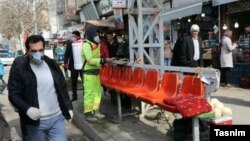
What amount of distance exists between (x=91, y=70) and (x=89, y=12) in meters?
26.0

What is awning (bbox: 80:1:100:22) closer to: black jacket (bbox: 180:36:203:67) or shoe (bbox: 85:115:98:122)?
black jacket (bbox: 180:36:203:67)

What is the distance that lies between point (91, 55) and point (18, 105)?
356 cm

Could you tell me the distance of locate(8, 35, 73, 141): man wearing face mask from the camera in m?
4.30

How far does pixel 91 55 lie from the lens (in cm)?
773

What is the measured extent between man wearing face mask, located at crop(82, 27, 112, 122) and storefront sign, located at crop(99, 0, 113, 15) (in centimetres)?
1872

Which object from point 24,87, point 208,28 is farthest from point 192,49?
point 208,28

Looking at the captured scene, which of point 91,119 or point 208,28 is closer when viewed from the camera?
point 91,119

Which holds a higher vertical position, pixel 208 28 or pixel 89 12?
pixel 89 12

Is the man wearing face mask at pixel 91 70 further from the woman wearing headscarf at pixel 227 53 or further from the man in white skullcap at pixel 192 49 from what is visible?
the woman wearing headscarf at pixel 227 53

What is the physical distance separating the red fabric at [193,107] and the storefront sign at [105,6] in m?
21.5

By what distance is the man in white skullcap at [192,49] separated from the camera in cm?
823

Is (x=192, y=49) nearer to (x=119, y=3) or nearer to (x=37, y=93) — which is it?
(x=119, y=3)

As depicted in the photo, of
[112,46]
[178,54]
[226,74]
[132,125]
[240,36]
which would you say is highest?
[240,36]

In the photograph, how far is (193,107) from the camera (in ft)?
16.7
